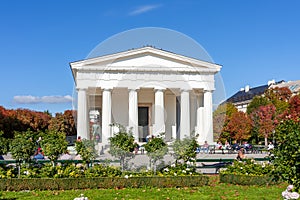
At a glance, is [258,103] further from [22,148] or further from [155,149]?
[22,148]

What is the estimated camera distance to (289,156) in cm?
920

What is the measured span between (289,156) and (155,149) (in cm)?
671

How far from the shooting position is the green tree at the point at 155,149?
593 inches

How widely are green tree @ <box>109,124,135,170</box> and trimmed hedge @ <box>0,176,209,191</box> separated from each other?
75 cm

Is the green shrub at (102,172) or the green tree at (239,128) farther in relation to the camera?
the green tree at (239,128)

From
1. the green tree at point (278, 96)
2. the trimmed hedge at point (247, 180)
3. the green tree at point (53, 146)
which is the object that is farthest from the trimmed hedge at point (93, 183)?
the green tree at point (278, 96)

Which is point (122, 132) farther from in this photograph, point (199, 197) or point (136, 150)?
point (199, 197)

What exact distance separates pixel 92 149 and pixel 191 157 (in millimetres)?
4060

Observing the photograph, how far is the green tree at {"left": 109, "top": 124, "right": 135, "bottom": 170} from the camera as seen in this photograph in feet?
49.6

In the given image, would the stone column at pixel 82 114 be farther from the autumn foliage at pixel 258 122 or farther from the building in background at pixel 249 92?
the building in background at pixel 249 92

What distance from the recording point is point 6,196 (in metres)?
12.8

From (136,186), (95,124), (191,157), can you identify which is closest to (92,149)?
(136,186)

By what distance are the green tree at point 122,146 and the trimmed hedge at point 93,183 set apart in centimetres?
75

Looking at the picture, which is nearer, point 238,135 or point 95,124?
point 95,124
